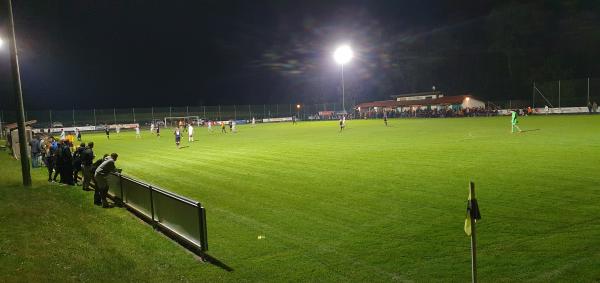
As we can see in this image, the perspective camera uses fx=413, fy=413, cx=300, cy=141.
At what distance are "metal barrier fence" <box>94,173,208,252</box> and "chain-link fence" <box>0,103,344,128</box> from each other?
221 feet

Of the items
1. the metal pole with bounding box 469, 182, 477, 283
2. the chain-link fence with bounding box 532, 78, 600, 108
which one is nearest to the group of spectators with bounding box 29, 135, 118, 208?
the metal pole with bounding box 469, 182, 477, 283

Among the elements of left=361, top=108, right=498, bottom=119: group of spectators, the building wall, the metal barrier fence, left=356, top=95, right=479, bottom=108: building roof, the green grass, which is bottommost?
the green grass

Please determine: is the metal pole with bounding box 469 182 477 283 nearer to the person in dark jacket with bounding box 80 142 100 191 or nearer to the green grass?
Result: the green grass

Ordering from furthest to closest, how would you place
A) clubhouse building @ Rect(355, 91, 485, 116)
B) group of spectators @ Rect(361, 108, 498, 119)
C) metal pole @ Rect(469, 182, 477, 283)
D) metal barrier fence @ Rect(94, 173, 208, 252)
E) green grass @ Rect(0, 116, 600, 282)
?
clubhouse building @ Rect(355, 91, 485, 116)
group of spectators @ Rect(361, 108, 498, 119)
metal barrier fence @ Rect(94, 173, 208, 252)
green grass @ Rect(0, 116, 600, 282)
metal pole @ Rect(469, 182, 477, 283)

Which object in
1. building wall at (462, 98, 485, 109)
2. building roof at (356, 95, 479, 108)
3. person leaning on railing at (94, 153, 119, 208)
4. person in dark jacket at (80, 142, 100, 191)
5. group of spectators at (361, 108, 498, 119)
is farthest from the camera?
building roof at (356, 95, 479, 108)

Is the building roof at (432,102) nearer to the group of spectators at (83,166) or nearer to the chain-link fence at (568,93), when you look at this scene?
the chain-link fence at (568,93)

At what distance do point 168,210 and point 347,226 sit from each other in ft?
11.7

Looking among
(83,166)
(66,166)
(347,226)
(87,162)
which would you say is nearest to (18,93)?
(66,166)

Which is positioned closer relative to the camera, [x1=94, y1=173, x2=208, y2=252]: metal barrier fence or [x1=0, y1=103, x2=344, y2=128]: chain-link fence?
[x1=94, y1=173, x2=208, y2=252]: metal barrier fence

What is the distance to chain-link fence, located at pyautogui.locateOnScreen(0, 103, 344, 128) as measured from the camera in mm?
69062

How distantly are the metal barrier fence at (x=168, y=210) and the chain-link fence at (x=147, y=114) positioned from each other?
221 ft

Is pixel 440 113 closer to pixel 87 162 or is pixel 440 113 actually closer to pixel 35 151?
pixel 35 151

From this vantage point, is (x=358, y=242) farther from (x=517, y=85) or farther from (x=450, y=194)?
(x=517, y=85)

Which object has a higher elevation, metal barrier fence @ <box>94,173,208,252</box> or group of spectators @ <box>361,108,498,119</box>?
group of spectators @ <box>361,108,498,119</box>
